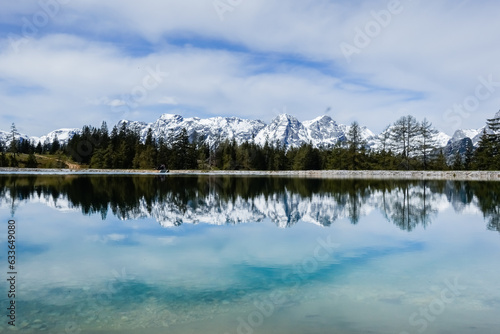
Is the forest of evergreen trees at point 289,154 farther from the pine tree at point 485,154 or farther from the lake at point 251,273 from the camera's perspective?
the lake at point 251,273

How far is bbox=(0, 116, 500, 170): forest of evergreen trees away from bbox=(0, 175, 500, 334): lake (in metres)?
63.8

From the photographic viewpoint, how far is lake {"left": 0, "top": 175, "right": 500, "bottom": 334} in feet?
24.7

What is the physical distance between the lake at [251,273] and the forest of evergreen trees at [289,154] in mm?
63817

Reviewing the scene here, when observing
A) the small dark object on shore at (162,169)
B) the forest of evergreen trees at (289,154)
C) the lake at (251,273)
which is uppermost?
the forest of evergreen trees at (289,154)

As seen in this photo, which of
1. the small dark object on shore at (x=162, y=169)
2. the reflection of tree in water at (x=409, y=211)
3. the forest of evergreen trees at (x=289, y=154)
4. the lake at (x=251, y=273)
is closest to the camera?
the lake at (x=251, y=273)

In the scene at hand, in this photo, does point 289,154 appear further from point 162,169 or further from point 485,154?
point 485,154

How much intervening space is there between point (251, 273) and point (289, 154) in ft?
379

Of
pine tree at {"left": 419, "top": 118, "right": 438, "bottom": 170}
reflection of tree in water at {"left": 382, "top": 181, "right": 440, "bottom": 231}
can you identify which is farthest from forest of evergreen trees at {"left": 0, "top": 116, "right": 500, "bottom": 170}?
reflection of tree in water at {"left": 382, "top": 181, "right": 440, "bottom": 231}

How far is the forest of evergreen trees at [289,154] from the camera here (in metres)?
84.3

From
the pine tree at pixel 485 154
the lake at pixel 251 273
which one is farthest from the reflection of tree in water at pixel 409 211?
the pine tree at pixel 485 154

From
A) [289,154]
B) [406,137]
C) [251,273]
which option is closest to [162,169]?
[289,154]

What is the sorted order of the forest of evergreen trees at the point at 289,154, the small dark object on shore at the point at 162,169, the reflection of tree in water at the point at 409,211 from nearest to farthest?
the reflection of tree in water at the point at 409,211 < the forest of evergreen trees at the point at 289,154 < the small dark object on shore at the point at 162,169

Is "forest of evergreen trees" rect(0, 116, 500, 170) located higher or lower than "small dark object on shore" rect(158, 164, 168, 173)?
Answer: higher

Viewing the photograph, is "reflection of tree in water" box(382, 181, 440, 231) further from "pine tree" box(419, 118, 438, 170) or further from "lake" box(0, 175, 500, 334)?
"pine tree" box(419, 118, 438, 170)
